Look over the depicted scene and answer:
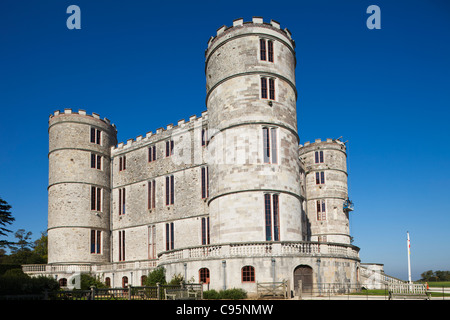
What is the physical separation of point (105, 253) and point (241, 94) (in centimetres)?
2304

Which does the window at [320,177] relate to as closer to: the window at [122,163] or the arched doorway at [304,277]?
the arched doorway at [304,277]

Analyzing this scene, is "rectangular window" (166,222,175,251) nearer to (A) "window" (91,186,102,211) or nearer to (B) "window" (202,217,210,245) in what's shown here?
(B) "window" (202,217,210,245)

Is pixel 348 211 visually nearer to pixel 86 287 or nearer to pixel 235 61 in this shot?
pixel 235 61

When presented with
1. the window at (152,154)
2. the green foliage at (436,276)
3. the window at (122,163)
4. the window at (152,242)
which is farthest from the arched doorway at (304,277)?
the green foliage at (436,276)

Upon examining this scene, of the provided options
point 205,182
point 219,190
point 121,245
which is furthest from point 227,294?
point 121,245

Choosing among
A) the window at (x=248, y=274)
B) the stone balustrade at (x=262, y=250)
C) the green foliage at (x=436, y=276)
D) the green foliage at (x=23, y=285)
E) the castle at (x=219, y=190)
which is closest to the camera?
the green foliage at (x=23, y=285)

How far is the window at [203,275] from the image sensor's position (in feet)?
90.8

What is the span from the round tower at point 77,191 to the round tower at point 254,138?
16529 millimetres

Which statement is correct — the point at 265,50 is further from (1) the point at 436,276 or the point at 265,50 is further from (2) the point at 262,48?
(1) the point at 436,276

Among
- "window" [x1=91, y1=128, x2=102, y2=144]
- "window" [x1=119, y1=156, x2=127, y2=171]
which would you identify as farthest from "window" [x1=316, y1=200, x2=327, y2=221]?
"window" [x1=91, y1=128, x2=102, y2=144]
